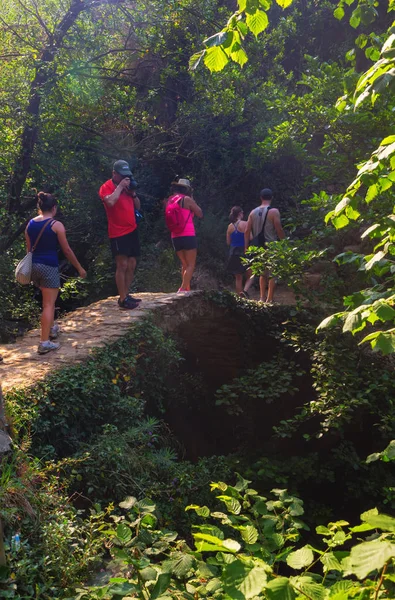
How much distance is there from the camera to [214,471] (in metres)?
6.72

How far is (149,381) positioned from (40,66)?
5.38 meters

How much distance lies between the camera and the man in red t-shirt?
7.01 meters

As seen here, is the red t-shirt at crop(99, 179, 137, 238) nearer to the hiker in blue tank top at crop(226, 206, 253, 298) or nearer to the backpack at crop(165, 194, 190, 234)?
the backpack at crop(165, 194, 190, 234)

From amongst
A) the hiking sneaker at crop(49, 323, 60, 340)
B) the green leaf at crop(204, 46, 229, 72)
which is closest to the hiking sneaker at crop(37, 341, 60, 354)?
the hiking sneaker at crop(49, 323, 60, 340)

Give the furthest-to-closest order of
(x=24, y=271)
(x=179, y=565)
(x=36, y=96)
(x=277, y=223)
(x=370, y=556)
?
(x=36, y=96) < (x=277, y=223) < (x=24, y=271) < (x=179, y=565) < (x=370, y=556)

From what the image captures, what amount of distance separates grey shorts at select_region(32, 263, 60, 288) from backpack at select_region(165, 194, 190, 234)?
232 centimetres

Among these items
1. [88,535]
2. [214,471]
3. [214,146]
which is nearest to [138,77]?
[214,146]

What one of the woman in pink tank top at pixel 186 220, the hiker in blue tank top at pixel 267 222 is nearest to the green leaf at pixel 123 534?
the woman in pink tank top at pixel 186 220

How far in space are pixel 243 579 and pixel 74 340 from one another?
5.20 m

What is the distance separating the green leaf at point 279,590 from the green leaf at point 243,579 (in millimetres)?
25

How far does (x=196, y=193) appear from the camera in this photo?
46.6 ft

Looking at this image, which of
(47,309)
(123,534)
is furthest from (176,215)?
(123,534)

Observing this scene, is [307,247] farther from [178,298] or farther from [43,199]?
[43,199]

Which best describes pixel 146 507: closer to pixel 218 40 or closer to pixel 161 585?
pixel 161 585
